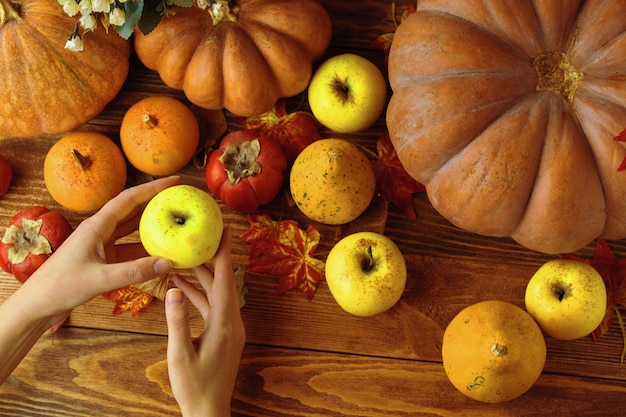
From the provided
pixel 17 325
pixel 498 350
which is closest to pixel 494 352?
pixel 498 350

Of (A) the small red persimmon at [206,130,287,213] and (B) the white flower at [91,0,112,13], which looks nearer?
(B) the white flower at [91,0,112,13]

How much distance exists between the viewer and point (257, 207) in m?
1.16

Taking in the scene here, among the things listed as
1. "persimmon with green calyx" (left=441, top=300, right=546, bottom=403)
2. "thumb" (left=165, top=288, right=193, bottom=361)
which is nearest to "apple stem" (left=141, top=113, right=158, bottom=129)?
"thumb" (left=165, top=288, right=193, bottom=361)

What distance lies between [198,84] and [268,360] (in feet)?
1.70

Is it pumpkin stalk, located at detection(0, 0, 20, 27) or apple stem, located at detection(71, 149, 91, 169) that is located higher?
pumpkin stalk, located at detection(0, 0, 20, 27)

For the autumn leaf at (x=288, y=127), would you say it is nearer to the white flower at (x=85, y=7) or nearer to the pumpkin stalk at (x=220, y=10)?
the pumpkin stalk at (x=220, y=10)

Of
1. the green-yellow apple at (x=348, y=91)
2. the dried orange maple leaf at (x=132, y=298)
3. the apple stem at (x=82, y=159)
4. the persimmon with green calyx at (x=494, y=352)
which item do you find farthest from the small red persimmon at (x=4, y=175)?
the persimmon with green calyx at (x=494, y=352)

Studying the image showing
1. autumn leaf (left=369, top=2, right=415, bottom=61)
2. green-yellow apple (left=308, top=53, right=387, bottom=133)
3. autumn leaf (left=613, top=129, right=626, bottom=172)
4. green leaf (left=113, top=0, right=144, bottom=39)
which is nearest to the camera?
autumn leaf (left=613, top=129, right=626, bottom=172)

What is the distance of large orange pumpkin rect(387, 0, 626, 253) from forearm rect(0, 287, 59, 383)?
0.67 m

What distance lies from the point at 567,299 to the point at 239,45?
70 cm

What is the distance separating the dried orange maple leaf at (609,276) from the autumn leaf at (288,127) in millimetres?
527

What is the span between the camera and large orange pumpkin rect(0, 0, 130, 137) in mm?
1054

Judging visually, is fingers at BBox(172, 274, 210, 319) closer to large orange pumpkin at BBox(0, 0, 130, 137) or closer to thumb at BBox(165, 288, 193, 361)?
thumb at BBox(165, 288, 193, 361)

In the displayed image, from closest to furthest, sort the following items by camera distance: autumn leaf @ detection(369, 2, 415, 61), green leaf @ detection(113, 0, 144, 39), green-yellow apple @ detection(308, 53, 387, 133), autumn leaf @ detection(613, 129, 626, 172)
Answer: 1. autumn leaf @ detection(613, 129, 626, 172)
2. green leaf @ detection(113, 0, 144, 39)
3. green-yellow apple @ detection(308, 53, 387, 133)
4. autumn leaf @ detection(369, 2, 415, 61)
